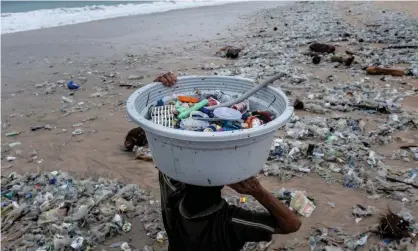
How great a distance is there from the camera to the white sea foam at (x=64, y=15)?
694 inches

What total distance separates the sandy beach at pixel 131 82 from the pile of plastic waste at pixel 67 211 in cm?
20

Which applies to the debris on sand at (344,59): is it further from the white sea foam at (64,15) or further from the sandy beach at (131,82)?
the white sea foam at (64,15)

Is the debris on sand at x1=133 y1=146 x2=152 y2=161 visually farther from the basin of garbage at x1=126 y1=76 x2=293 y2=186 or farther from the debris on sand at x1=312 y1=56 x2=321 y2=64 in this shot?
the debris on sand at x1=312 y1=56 x2=321 y2=64

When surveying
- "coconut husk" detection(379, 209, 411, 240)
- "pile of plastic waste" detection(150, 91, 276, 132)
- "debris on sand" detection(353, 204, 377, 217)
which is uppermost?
"pile of plastic waste" detection(150, 91, 276, 132)

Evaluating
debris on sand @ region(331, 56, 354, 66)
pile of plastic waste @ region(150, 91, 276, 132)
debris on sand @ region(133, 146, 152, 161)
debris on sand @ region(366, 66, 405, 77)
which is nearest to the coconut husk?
pile of plastic waste @ region(150, 91, 276, 132)

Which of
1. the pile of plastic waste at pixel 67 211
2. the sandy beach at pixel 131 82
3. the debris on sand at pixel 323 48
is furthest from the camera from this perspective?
the debris on sand at pixel 323 48

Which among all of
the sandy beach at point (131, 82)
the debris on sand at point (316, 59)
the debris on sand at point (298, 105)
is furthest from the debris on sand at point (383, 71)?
the debris on sand at point (298, 105)

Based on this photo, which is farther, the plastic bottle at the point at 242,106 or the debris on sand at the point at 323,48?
the debris on sand at the point at 323,48

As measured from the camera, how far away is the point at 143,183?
4695mm

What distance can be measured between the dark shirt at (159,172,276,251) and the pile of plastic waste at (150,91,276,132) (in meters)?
0.45

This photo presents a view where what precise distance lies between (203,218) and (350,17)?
17.1 m

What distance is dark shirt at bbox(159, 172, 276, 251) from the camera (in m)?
2.24

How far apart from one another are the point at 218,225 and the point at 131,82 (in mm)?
6964

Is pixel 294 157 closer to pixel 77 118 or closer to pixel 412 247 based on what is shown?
pixel 412 247
